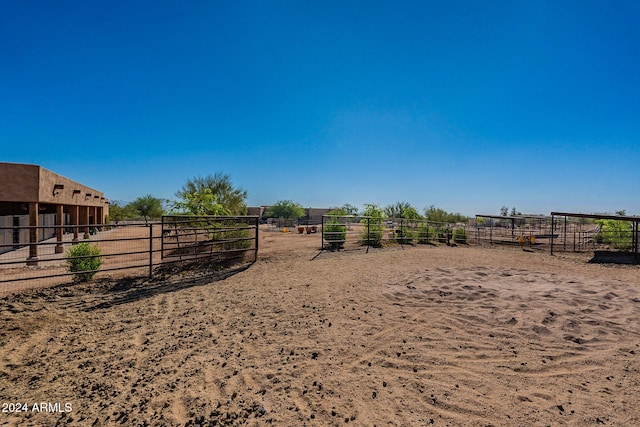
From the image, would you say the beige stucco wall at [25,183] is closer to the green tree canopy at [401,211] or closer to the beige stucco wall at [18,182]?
the beige stucco wall at [18,182]

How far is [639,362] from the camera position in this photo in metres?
3.68

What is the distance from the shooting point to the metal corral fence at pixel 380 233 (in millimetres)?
15555

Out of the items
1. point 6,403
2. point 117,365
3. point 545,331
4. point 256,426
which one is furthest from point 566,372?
point 6,403

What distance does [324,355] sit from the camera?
3.84 meters

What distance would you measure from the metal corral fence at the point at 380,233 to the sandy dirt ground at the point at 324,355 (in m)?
8.34

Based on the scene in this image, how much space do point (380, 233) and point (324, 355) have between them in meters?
13.4

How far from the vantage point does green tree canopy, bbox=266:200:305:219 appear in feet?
227

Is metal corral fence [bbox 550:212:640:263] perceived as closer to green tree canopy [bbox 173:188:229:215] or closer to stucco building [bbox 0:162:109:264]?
green tree canopy [bbox 173:188:229:215]

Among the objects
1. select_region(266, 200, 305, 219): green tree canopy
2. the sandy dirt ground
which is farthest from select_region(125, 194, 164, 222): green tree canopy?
the sandy dirt ground

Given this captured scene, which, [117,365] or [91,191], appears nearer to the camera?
[117,365]

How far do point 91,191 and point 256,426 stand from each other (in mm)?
28141

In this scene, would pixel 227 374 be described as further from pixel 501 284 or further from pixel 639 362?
pixel 501 284

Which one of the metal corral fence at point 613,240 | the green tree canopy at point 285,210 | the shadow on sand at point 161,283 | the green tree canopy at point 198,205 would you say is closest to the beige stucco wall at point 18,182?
the green tree canopy at point 198,205

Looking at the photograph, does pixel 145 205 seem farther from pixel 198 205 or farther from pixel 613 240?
pixel 613 240
